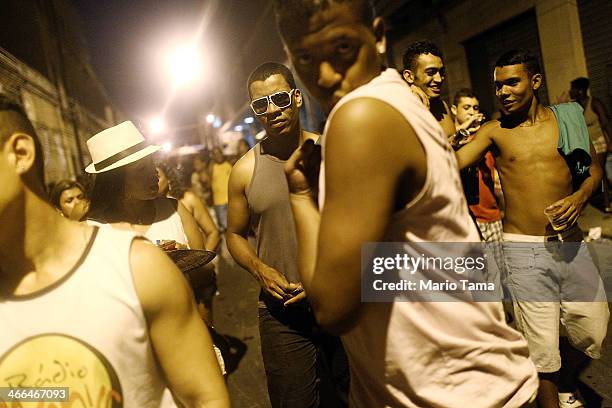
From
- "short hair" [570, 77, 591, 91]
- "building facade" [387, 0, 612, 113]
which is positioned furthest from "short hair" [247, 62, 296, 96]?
"building facade" [387, 0, 612, 113]

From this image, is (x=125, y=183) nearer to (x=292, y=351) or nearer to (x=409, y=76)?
(x=292, y=351)

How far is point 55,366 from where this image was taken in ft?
4.25

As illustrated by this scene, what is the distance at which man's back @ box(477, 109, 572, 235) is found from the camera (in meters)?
3.12

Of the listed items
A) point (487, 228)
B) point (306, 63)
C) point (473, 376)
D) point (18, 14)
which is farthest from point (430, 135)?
point (18, 14)

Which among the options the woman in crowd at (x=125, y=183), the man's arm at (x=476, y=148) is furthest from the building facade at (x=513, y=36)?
the woman in crowd at (x=125, y=183)

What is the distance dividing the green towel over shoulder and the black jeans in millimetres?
2102

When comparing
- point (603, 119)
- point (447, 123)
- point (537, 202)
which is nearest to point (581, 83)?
point (603, 119)

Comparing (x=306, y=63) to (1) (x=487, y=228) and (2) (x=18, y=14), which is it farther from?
(2) (x=18, y=14)

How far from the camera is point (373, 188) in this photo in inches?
42.8

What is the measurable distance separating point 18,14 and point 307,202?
16328 millimetres

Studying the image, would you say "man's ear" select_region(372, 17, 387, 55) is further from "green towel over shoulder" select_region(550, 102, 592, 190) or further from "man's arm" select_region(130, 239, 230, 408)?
"green towel over shoulder" select_region(550, 102, 592, 190)

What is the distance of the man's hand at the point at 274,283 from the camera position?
8.94 ft

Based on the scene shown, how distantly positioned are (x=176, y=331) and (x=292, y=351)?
5.11 ft

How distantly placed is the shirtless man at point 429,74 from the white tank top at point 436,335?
240 centimetres
